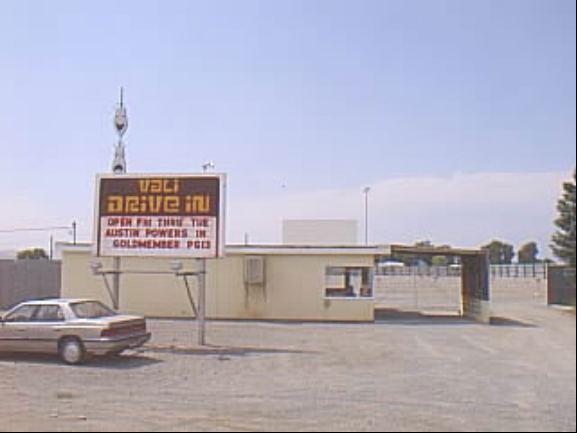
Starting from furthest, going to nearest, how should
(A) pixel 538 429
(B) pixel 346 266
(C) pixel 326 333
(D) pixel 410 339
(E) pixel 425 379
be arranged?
(B) pixel 346 266 < (C) pixel 326 333 < (D) pixel 410 339 < (E) pixel 425 379 < (A) pixel 538 429

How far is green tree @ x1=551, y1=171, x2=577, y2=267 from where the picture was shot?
13.0ft

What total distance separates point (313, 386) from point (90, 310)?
20.8ft

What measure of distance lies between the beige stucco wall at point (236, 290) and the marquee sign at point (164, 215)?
884cm

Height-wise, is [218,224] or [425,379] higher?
[218,224]

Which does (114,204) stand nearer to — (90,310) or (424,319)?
(90,310)

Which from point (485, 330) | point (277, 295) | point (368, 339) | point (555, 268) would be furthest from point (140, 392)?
point (277, 295)

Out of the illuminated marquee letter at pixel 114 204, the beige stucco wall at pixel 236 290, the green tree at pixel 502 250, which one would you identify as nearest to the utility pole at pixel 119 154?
the illuminated marquee letter at pixel 114 204

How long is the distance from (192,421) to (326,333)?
1420cm

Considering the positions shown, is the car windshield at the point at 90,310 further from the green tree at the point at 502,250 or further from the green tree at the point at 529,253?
the green tree at the point at 529,253

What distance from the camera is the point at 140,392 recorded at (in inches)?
472

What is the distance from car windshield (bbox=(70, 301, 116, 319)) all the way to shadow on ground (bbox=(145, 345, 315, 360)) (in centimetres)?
162

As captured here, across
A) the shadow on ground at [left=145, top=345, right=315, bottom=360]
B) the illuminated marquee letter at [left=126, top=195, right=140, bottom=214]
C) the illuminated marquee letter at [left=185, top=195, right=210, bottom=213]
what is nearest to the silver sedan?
the shadow on ground at [left=145, top=345, right=315, bottom=360]

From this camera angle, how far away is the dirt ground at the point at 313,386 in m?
6.30

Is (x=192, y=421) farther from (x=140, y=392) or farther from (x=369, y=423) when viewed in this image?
(x=140, y=392)
